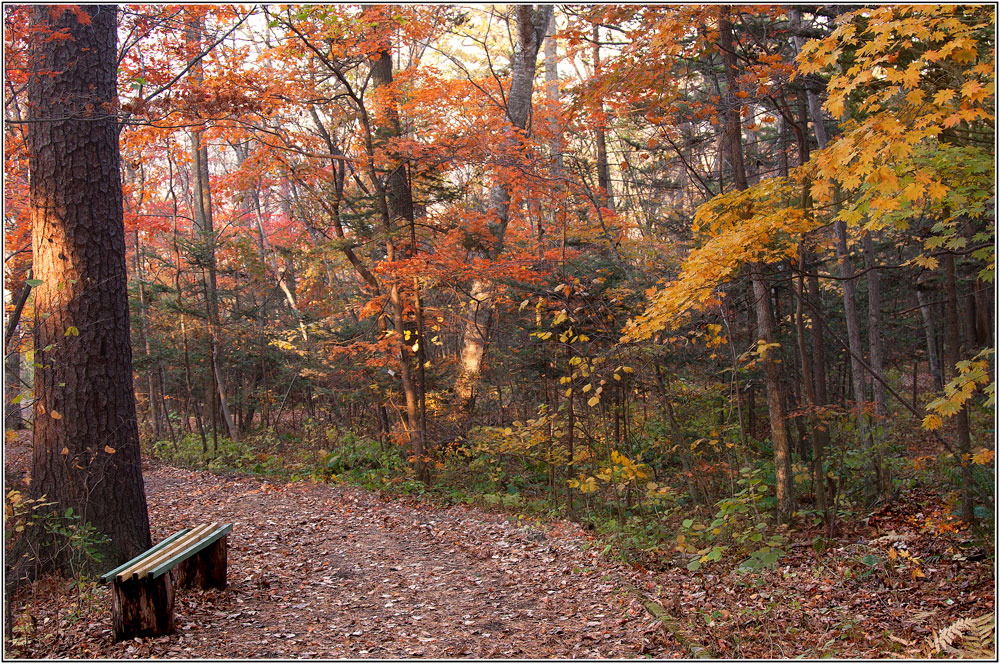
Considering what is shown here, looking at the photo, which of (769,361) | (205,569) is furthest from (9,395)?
(769,361)

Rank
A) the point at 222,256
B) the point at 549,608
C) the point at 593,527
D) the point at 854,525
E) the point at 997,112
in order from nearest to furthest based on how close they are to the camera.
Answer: the point at 997,112 < the point at 549,608 < the point at 854,525 < the point at 593,527 < the point at 222,256

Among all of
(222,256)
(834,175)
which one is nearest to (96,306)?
(834,175)

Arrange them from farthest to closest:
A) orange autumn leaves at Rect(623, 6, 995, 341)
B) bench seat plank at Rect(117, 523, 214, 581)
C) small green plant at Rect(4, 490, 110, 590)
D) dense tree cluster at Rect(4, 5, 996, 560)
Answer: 1. small green plant at Rect(4, 490, 110, 590)
2. dense tree cluster at Rect(4, 5, 996, 560)
3. bench seat plank at Rect(117, 523, 214, 581)
4. orange autumn leaves at Rect(623, 6, 995, 341)

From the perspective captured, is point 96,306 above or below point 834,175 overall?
below

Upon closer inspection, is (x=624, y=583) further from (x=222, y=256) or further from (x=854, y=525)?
(x=222, y=256)

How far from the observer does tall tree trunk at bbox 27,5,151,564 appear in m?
5.39

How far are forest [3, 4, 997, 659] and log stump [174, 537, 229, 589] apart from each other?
0.43 feet

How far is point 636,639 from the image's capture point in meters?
4.40

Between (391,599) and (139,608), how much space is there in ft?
6.86

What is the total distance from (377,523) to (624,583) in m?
4.19

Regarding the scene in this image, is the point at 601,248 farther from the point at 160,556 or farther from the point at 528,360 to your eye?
the point at 160,556

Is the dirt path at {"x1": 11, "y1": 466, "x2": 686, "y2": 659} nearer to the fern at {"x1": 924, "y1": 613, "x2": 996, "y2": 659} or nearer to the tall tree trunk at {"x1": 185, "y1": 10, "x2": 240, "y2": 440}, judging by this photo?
the fern at {"x1": 924, "y1": 613, "x2": 996, "y2": 659}

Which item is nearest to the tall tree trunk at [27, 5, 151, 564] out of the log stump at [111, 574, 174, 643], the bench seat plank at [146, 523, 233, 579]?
the bench seat plank at [146, 523, 233, 579]

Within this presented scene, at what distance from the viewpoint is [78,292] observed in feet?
17.7
